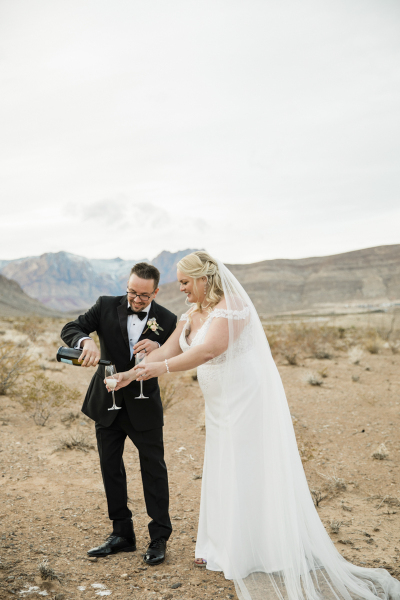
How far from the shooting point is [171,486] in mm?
5457

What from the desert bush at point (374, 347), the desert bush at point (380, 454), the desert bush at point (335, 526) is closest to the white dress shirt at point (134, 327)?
the desert bush at point (335, 526)

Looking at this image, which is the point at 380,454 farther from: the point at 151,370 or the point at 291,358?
the point at 291,358

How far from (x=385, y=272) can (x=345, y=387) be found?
100560mm

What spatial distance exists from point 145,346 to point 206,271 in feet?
2.40

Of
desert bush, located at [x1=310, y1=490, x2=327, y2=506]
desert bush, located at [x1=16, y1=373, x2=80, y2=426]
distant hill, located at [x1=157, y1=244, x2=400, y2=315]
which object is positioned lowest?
desert bush, located at [x1=310, y1=490, x2=327, y2=506]

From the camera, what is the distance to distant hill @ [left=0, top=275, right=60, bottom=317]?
8919 centimetres

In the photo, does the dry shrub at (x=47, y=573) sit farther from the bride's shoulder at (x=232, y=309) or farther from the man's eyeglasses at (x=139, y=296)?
the bride's shoulder at (x=232, y=309)

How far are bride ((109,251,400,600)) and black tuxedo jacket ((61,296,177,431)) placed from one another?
0.75ft

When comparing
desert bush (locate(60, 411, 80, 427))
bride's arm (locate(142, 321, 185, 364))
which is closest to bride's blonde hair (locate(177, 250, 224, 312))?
bride's arm (locate(142, 321, 185, 364))

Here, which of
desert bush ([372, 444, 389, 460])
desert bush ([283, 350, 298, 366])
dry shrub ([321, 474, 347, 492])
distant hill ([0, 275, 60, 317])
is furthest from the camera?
distant hill ([0, 275, 60, 317])

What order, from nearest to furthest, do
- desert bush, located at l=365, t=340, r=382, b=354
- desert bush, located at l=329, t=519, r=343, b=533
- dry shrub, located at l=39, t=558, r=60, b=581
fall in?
1. dry shrub, located at l=39, t=558, r=60, b=581
2. desert bush, located at l=329, t=519, r=343, b=533
3. desert bush, located at l=365, t=340, r=382, b=354

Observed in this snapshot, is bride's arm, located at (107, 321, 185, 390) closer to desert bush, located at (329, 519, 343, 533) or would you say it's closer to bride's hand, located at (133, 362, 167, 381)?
bride's hand, located at (133, 362, 167, 381)

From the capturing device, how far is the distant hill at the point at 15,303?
89.2 metres

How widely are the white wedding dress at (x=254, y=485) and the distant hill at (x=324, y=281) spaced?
282 ft
